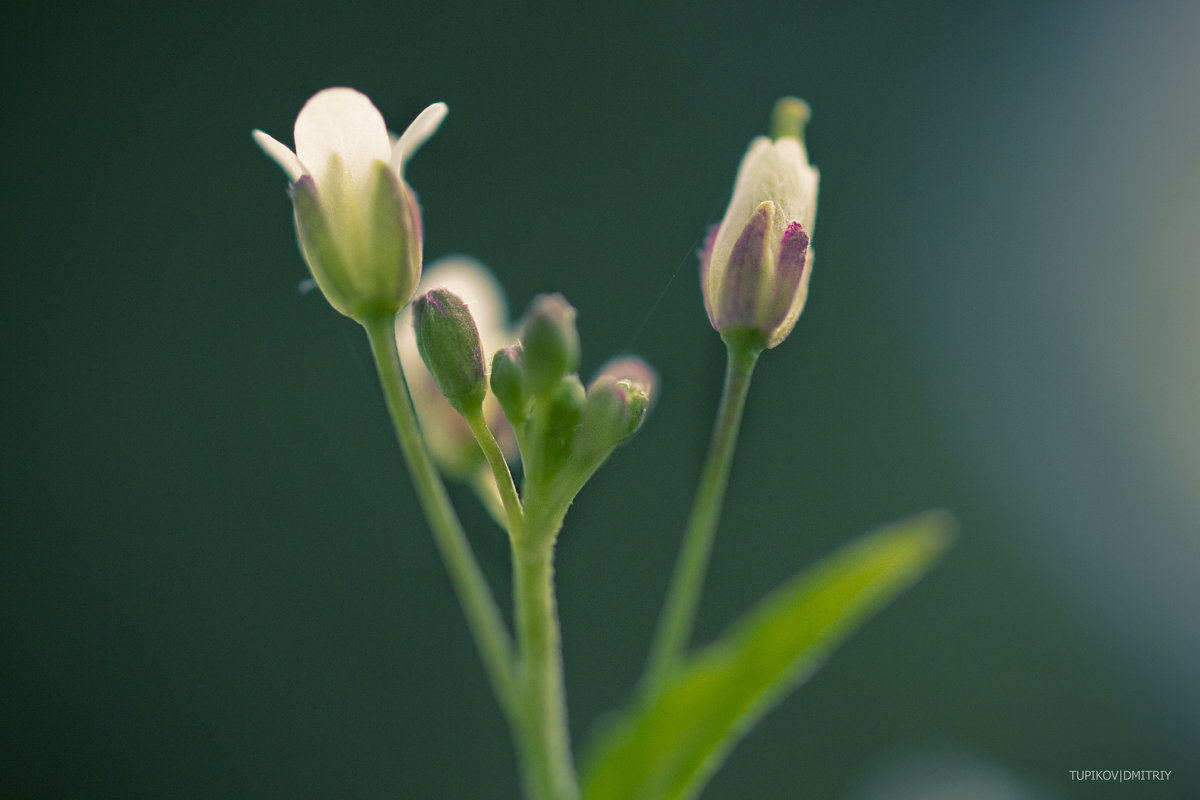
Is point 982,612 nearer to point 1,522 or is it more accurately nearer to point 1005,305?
point 1005,305

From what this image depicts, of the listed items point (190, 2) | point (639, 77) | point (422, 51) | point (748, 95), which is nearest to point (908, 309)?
point (748, 95)

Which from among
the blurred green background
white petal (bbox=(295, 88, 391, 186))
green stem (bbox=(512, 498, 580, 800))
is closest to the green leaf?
green stem (bbox=(512, 498, 580, 800))

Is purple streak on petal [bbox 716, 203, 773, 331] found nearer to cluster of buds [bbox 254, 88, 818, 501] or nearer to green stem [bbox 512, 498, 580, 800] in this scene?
cluster of buds [bbox 254, 88, 818, 501]

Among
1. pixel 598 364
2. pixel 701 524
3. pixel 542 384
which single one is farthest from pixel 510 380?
pixel 598 364

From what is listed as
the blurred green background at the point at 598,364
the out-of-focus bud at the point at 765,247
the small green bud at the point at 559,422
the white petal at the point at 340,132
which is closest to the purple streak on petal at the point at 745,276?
the out-of-focus bud at the point at 765,247

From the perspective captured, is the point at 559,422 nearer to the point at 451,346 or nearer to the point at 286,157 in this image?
the point at 451,346

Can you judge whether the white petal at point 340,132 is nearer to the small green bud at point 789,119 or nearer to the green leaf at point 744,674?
the small green bud at point 789,119

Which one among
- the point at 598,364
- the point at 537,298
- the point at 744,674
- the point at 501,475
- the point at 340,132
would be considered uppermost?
the point at 598,364
